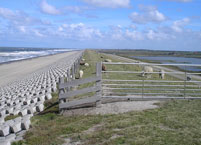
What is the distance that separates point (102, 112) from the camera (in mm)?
8539

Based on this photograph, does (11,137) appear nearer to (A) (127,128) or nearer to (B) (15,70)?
(A) (127,128)

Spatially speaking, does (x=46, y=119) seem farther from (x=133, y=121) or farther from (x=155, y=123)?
Result: (x=155, y=123)

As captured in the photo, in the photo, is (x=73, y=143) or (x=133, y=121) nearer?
(x=73, y=143)

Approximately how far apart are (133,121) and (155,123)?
61 centimetres

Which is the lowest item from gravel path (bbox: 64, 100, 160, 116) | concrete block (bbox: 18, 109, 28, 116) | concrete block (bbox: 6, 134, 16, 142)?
concrete block (bbox: 18, 109, 28, 116)

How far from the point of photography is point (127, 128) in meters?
6.58

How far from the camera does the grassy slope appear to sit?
5.84m

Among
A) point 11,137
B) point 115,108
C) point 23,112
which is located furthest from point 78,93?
point 11,137

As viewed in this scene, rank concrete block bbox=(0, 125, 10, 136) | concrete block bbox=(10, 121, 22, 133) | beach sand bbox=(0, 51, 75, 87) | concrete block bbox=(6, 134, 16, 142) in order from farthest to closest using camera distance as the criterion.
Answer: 1. beach sand bbox=(0, 51, 75, 87)
2. concrete block bbox=(10, 121, 22, 133)
3. concrete block bbox=(0, 125, 10, 136)
4. concrete block bbox=(6, 134, 16, 142)

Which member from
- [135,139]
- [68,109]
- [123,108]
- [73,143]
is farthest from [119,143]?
[68,109]

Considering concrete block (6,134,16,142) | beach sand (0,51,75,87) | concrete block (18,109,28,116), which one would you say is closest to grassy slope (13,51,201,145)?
concrete block (6,134,16,142)

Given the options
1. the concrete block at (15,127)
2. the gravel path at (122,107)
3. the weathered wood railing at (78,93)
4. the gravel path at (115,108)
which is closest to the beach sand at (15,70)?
the weathered wood railing at (78,93)

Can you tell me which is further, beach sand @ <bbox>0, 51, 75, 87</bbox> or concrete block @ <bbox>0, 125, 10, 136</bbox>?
beach sand @ <bbox>0, 51, 75, 87</bbox>

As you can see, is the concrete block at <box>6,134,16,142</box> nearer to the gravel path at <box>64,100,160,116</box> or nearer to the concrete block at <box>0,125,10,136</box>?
the concrete block at <box>0,125,10,136</box>
